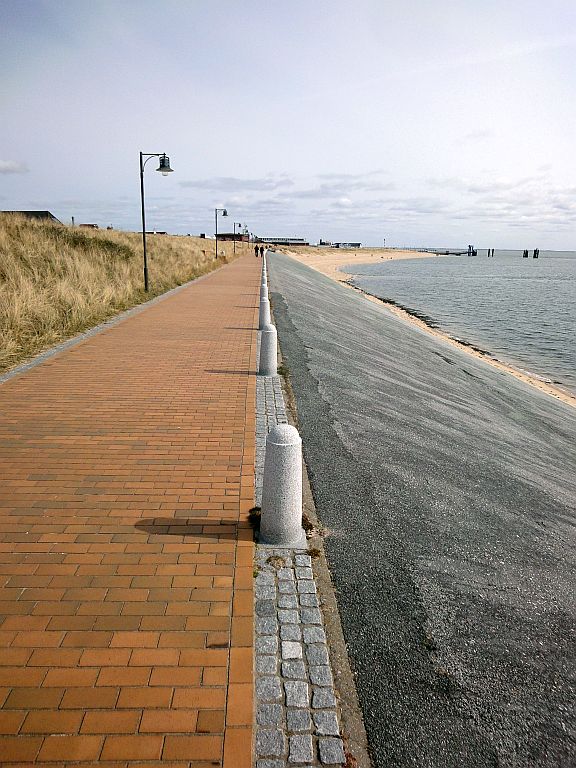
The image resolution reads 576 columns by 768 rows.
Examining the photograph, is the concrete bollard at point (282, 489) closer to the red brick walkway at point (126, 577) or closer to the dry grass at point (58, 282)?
the red brick walkway at point (126, 577)

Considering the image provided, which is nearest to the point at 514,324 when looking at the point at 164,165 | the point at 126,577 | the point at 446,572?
the point at 164,165

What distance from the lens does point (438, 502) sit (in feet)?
15.6

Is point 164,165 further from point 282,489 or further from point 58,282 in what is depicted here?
point 282,489

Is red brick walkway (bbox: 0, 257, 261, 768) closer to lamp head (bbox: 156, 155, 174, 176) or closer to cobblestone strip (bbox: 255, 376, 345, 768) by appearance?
cobblestone strip (bbox: 255, 376, 345, 768)

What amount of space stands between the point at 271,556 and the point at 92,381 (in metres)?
4.76

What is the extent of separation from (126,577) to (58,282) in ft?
42.1

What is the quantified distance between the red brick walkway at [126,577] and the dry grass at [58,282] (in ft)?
12.5

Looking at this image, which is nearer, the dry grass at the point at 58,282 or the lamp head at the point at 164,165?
the dry grass at the point at 58,282

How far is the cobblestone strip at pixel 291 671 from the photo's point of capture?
234 cm

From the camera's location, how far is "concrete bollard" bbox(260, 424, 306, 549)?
12.1 ft

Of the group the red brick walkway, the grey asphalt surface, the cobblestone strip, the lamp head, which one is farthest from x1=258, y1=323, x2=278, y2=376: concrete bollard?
the lamp head

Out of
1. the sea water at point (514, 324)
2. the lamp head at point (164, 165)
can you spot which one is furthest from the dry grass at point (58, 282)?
the sea water at point (514, 324)

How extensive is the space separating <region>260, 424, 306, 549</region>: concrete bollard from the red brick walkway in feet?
0.61

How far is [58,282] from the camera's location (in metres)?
14.4
